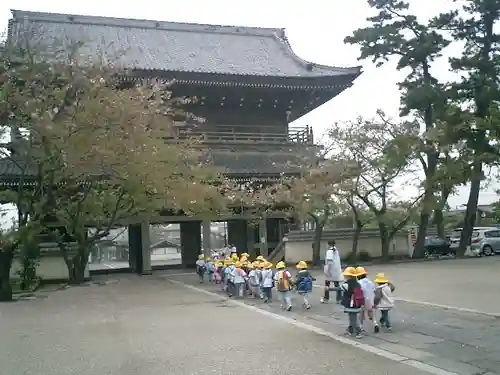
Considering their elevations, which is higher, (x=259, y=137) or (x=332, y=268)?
(x=259, y=137)

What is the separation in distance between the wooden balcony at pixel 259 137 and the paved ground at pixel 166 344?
1505 centimetres

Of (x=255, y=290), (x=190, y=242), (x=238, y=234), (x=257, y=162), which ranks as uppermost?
(x=257, y=162)

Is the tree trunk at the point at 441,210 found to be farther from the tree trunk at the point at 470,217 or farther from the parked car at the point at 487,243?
the parked car at the point at 487,243

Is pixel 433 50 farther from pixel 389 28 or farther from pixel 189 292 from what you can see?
pixel 189 292

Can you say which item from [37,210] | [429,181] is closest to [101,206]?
[37,210]

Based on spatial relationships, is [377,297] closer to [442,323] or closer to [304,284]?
[442,323]

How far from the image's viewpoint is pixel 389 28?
29328 mm

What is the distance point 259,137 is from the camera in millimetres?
29688

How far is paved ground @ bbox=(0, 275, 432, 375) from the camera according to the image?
23.8 feet

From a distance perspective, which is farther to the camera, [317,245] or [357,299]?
[317,245]

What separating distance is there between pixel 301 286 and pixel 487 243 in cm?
2160

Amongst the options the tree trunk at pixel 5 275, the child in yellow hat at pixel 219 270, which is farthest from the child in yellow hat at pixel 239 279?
the tree trunk at pixel 5 275

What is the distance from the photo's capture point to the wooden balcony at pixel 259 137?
29.0 m

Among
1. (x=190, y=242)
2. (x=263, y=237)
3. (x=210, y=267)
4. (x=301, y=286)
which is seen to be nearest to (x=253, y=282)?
(x=301, y=286)
